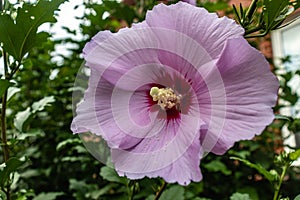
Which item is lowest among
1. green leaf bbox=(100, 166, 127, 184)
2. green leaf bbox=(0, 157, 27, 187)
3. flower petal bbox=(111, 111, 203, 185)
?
green leaf bbox=(100, 166, 127, 184)

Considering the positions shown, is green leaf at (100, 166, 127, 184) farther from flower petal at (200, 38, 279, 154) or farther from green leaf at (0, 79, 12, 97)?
flower petal at (200, 38, 279, 154)

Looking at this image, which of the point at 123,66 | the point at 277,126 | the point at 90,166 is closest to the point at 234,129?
the point at 123,66

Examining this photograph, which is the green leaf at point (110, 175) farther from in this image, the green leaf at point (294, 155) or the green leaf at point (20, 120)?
the green leaf at point (294, 155)

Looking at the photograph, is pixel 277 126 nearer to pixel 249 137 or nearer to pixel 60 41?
pixel 60 41

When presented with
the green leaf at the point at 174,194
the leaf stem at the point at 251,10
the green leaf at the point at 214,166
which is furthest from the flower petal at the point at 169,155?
the green leaf at the point at 214,166

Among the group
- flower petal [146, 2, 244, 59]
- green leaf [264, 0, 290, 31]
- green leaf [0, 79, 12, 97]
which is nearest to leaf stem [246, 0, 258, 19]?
green leaf [264, 0, 290, 31]

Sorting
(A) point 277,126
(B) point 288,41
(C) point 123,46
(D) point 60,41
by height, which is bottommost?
(B) point 288,41
